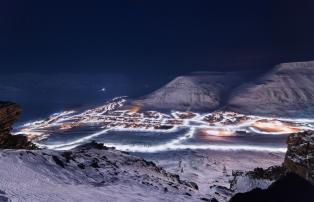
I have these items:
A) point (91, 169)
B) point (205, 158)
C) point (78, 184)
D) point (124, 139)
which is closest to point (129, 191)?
point (78, 184)

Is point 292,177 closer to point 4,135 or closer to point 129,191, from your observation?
point 129,191

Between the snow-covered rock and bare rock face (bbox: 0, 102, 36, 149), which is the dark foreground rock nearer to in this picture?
the snow-covered rock

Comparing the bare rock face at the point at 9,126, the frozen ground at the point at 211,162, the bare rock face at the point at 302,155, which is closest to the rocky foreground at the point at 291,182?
the bare rock face at the point at 302,155

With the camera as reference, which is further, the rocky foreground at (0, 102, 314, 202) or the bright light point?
the bright light point

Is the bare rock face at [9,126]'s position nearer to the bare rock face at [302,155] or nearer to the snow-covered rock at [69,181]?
the snow-covered rock at [69,181]

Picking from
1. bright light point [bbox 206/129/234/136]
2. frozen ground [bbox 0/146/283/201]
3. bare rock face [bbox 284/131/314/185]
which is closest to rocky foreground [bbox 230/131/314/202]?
bare rock face [bbox 284/131/314/185]
